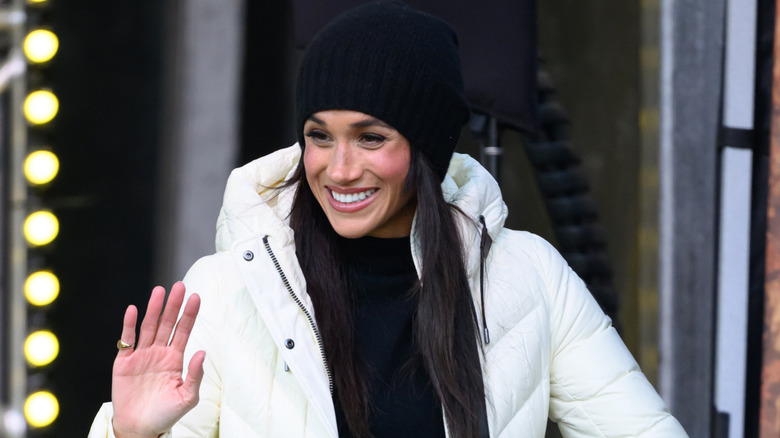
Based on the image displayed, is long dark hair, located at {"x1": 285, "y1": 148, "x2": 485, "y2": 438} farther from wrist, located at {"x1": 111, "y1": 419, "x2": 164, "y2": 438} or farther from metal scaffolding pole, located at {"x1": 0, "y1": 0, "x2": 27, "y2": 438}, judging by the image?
metal scaffolding pole, located at {"x1": 0, "y1": 0, "x2": 27, "y2": 438}

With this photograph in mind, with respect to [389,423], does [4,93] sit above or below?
above

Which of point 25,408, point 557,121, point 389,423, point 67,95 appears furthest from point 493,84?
point 25,408

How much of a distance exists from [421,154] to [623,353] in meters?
0.57

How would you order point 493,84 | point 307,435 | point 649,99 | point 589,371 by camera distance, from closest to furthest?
point 307,435
point 589,371
point 493,84
point 649,99

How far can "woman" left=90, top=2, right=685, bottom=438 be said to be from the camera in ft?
5.70

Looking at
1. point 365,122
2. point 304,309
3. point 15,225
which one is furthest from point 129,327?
point 15,225

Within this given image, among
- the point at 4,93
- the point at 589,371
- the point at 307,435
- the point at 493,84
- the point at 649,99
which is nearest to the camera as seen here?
the point at 307,435

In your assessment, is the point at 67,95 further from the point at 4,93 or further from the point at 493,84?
the point at 493,84

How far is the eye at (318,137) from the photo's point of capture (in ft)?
6.05

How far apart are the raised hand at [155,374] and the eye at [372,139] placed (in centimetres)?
47

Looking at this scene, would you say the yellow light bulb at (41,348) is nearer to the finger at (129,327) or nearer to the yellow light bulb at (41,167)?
the yellow light bulb at (41,167)

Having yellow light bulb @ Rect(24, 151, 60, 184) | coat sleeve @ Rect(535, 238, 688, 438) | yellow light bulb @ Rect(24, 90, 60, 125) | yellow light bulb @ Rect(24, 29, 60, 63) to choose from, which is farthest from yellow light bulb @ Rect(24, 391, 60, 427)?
coat sleeve @ Rect(535, 238, 688, 438)

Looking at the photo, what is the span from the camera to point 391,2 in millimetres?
1947

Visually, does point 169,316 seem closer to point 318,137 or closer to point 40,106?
point 318,137
